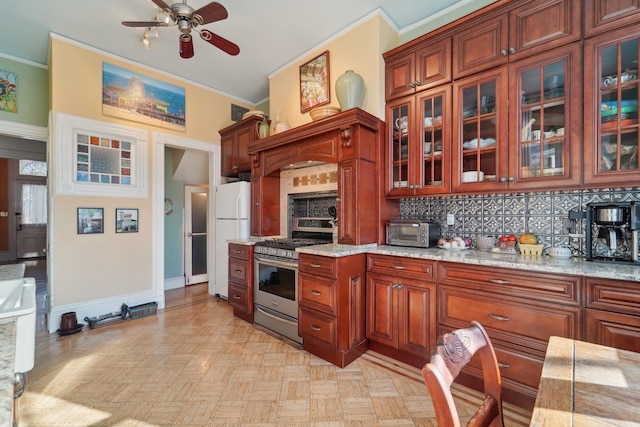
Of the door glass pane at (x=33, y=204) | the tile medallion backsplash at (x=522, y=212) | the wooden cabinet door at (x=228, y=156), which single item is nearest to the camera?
the tile medallion backsplash at (x=522, y=212)

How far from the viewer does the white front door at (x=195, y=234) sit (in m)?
5.09

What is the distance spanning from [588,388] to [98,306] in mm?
4355

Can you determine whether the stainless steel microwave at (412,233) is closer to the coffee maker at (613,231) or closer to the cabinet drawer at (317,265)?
the cabinet drawer at (317,265)

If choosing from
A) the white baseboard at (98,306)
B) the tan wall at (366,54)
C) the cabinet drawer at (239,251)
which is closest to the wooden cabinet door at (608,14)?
the tan wall at (366,54)

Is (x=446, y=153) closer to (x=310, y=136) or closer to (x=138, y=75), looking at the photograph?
(x=310, y=136)

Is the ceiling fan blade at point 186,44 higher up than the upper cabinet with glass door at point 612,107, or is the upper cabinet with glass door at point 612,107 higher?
the ceiling fan blade at point 186,44

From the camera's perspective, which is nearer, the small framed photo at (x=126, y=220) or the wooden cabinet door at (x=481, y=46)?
the wooden cabinet door at (x=481, y=46)

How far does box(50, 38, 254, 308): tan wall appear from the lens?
10.2 ft

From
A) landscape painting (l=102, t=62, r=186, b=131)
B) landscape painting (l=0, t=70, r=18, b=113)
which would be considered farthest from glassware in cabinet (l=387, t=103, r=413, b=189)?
landscape painting (l=0, t=70, r=18, b=113)

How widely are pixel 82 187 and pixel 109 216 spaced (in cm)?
43

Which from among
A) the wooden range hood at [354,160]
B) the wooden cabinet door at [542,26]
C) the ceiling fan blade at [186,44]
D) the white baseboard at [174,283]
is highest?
the ceiling fan blade at [186,44]

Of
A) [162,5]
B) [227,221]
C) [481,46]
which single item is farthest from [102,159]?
[481,46]

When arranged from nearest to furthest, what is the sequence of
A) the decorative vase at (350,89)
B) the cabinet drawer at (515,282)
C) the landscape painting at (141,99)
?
the cabinet drawer at (515,282) < the decorative vase at (350,89) < the landscape painting at (141,99)

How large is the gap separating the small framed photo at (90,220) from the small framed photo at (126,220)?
16 cm
